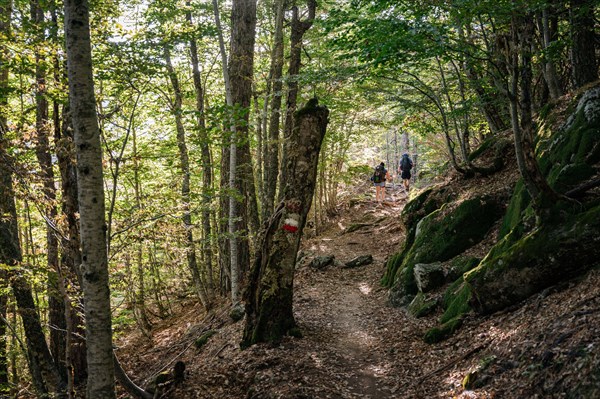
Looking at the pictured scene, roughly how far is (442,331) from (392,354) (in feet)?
3.05

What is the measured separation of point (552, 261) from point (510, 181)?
14.3 feet

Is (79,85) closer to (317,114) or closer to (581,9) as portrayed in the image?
(317,114)

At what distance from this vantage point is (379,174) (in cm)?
2116

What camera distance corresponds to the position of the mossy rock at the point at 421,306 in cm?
768

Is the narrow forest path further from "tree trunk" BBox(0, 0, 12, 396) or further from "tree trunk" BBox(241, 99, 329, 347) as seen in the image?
"tree trunk" BBox(0, 0, 12, 396)

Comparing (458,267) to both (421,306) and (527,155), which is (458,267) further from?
Result: (527,155)

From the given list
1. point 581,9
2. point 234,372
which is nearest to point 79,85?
point 234,372

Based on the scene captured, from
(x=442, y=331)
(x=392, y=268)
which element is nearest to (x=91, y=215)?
(x=442, y=331)

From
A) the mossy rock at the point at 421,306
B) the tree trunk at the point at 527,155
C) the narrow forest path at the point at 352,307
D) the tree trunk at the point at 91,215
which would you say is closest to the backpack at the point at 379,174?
the narrow forest path at the point at 352,307

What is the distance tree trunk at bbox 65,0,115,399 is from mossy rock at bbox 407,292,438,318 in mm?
5536

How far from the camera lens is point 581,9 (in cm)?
651

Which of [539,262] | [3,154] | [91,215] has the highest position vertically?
[3,154]

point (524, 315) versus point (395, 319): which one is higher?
point (524, 315)

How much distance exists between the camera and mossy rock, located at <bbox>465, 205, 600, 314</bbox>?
15.7ft
